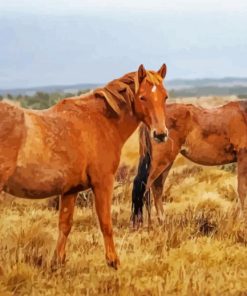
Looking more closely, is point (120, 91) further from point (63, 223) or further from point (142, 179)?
point (142, 179)

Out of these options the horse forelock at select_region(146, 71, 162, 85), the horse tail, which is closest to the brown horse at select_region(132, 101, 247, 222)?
the horse tail

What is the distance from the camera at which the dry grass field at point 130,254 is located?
6254mm

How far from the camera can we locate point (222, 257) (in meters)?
7.22

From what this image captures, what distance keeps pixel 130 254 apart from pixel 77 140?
1311 mm

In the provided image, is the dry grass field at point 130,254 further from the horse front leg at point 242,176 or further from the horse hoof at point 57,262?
the horse front leg at point 242,176

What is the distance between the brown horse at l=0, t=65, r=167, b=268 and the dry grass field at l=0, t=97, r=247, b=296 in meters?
0.26

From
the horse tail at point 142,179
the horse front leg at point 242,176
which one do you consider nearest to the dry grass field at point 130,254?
the horse tail at point 142,179

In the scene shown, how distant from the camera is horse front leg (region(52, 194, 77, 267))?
666 centimetres

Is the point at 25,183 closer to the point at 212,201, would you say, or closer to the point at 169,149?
the point at 169,149

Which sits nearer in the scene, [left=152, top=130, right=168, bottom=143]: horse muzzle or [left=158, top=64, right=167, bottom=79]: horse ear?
[left=152, top=130, right=168, bottom=143]: horse muzzle

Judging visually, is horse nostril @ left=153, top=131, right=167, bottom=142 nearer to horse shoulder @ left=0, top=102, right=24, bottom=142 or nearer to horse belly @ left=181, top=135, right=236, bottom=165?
horse shoulder @ left=0, top=102, right=24, bottom=142

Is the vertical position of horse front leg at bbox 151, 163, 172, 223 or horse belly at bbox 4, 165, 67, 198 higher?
horse belly at bbox 4, 165, 67, 198

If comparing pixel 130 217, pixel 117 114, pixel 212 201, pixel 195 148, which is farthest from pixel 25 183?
pixel 212 201

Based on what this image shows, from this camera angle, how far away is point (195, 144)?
970 centimetres
